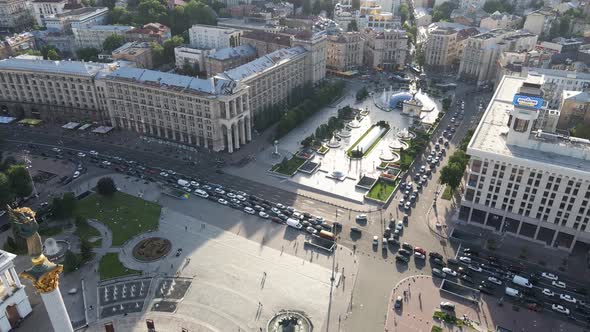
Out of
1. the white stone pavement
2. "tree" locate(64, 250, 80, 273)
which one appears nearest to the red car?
the white stone pavement

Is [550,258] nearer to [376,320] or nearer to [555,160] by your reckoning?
[555,160]

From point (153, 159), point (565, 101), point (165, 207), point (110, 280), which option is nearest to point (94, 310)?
point (110, 280)

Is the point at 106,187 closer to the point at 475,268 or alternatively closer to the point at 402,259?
the point at 402,259

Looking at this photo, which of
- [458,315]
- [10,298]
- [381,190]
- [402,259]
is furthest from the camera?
[381,190]

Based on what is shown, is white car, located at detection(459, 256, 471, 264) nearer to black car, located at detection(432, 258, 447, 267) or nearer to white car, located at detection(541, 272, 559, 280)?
black car, located at detection(432, 258, 447, 267)

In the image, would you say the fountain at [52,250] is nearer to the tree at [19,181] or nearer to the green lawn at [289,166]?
the tree at [19,181]

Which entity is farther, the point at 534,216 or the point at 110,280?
the point at 534,216

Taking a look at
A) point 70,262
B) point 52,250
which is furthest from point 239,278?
point 52,250
